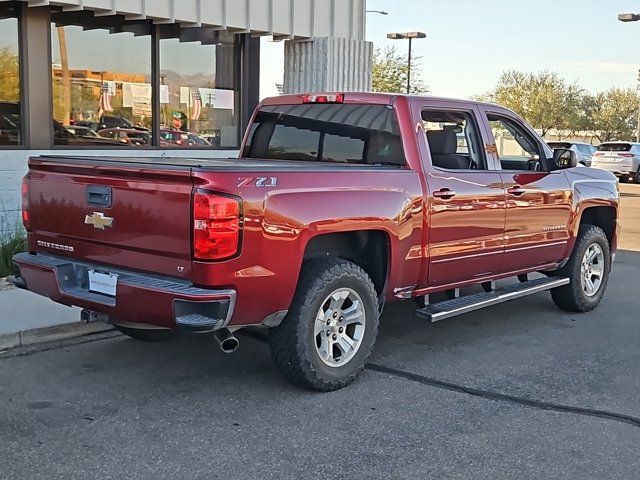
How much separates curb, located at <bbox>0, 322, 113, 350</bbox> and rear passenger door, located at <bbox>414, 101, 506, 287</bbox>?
2.83 meters

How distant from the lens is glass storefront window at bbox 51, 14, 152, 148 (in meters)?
10.1

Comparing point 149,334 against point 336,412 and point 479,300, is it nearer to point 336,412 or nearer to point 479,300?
point 336,412

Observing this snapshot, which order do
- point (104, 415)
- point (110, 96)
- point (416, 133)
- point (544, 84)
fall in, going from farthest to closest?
point (544, 84)
point (110, 96)
point (416, 133)
point (104, 415)

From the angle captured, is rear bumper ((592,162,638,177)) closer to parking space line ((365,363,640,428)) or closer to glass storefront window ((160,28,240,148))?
glass storefront window ((160,28,240,148))

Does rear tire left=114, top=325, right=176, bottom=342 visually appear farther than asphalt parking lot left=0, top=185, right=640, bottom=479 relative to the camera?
Yes

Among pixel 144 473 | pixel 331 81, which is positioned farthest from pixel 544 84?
pixel 144 473

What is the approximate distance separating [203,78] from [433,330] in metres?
6.47

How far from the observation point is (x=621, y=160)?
3059cm

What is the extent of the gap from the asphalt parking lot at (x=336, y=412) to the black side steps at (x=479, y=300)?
0.37 meters

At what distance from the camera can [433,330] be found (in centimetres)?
693

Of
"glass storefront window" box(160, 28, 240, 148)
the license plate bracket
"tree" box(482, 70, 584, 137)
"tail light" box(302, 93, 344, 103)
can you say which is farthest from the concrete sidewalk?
"tree" box(482, 70, 584, 137)

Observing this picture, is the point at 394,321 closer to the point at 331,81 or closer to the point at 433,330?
the point at 433,330

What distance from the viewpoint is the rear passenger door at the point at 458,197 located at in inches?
230

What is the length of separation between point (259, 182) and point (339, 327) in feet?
4.13
